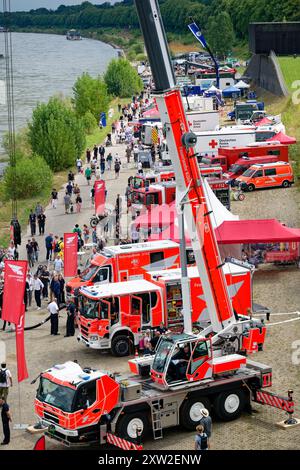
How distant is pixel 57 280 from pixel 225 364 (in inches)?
475

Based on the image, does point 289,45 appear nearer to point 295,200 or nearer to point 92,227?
point 295,200

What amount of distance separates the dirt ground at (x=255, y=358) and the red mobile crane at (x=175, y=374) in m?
0.48

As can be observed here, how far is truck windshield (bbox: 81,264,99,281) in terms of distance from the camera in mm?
33013

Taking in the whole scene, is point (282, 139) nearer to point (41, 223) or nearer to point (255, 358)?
point (41, 223)

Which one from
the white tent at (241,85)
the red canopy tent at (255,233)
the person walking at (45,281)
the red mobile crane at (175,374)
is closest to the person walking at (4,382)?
the red mobile crane at (175,374)

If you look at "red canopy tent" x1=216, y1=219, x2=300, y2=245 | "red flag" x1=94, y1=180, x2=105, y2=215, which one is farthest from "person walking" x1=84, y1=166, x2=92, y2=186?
"red canopy tent" x1=216, y1=219, x2=300, y2=245

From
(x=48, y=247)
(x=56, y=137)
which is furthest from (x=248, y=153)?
(x=48, y=247)

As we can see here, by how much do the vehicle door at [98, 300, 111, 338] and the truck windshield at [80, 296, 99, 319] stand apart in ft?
0.44

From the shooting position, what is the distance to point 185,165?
23.5 meters

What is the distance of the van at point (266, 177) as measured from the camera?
53.5 m

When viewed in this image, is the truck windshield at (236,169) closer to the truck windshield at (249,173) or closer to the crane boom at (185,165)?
the truck windshield at (249,173)

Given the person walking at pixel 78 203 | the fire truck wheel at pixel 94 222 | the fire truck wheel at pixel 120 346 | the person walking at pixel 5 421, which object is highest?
the person walking at pixel 78 203

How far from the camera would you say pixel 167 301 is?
97.2 ft

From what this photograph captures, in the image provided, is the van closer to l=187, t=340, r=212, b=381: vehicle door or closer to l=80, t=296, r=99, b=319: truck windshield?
l=80, t=296, r=99, b=319: truck windshield
